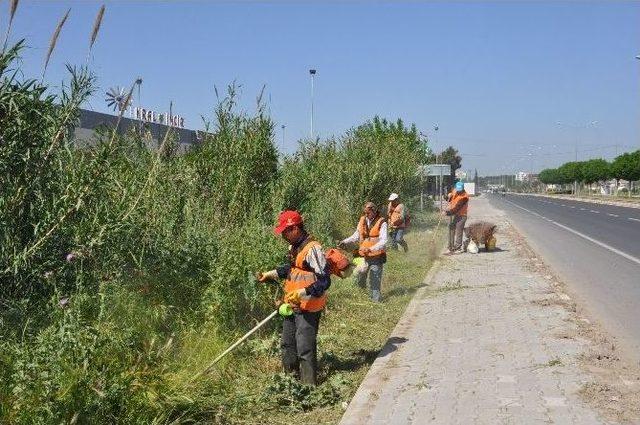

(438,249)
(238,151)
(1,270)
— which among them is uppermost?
(238,151)

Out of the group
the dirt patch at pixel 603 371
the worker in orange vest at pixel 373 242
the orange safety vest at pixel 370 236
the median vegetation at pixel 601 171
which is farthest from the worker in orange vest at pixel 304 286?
the median vegetation at pixel 601 171

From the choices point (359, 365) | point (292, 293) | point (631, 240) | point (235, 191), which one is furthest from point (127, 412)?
point (631, 240)

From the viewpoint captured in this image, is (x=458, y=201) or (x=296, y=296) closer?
(x=296, y=296)

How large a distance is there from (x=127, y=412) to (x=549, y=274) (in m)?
10.2

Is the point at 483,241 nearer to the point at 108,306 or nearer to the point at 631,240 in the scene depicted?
the point at 631,240

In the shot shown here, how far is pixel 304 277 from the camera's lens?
19.9ft

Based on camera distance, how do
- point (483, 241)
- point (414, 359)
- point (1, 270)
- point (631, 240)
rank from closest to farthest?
point (1, 270) → point (414, 359) → point (483, 241) → point (631, 240)

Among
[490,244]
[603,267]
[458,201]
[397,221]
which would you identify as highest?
[458,201]

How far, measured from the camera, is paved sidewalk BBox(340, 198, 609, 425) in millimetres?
5195

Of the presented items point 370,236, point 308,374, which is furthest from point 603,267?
point 308,374

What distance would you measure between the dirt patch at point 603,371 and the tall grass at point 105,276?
2.77 m

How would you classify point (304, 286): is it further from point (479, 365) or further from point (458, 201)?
point (458, 201)

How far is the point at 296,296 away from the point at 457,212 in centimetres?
1142

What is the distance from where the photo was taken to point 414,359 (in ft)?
22.4
